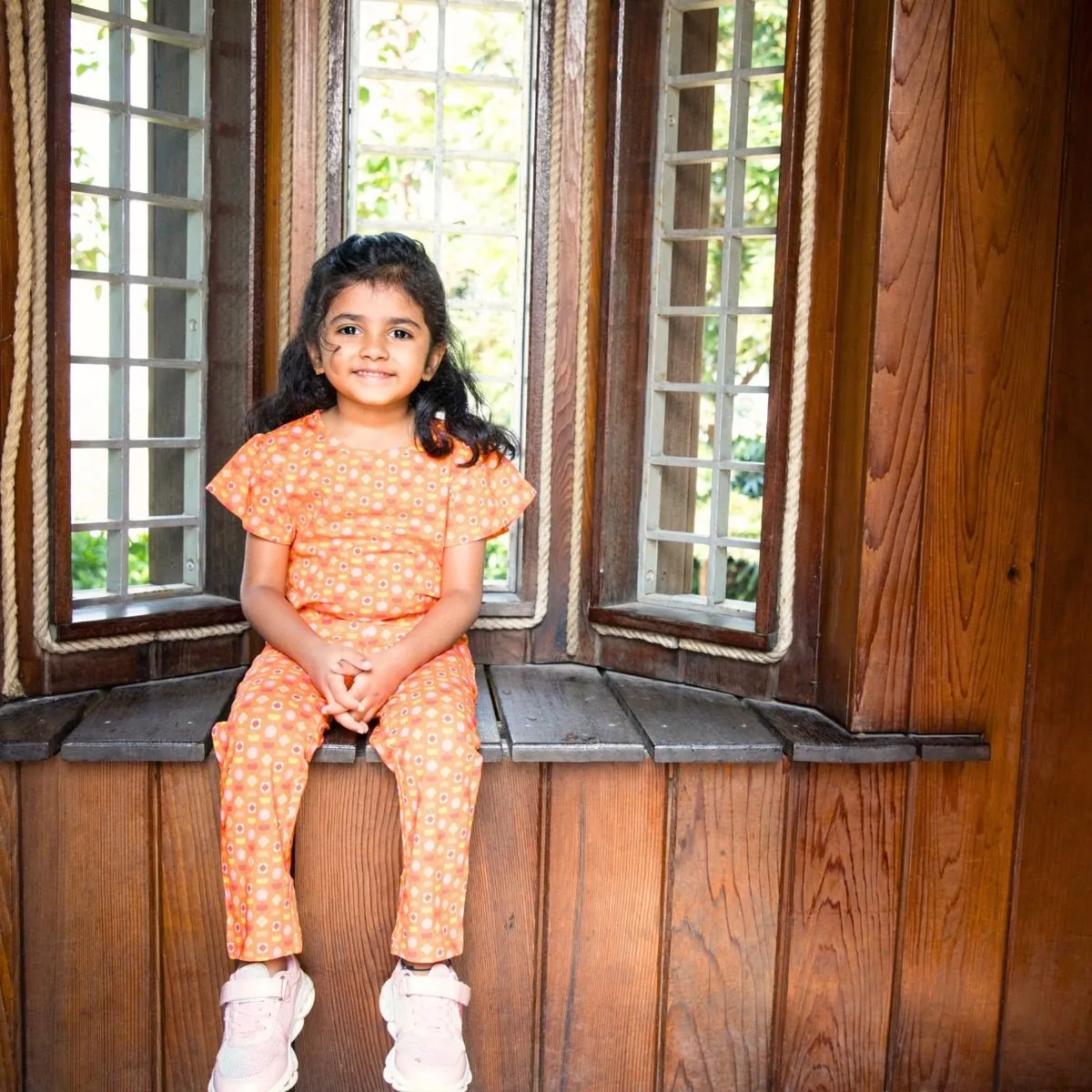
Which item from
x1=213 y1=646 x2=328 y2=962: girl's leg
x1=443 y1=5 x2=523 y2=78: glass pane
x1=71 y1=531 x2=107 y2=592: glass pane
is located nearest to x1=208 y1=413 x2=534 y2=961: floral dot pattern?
x1=213 y1=646 x2=328 y2=962: girl's leg

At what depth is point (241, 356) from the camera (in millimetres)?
2307

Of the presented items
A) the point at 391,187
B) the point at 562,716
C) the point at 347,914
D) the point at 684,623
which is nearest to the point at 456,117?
the point at 391,187

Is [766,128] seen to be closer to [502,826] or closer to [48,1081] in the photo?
[502,826]

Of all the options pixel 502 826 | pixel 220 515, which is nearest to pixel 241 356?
pixel 220 515

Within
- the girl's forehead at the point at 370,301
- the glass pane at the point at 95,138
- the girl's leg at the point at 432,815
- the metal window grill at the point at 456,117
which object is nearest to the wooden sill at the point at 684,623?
the metal window grill at the point at 456,117

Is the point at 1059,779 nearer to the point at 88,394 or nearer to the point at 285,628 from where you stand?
the point at 285,628

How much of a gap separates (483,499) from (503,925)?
2.26ft

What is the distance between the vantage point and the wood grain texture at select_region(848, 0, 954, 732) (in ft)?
6.12

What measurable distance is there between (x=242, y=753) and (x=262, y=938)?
258mm

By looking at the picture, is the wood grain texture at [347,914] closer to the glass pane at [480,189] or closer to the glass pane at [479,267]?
the glass pane at [479,267]

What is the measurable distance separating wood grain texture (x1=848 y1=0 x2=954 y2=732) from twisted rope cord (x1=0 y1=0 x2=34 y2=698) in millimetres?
1353

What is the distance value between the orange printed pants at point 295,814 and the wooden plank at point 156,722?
7 cm

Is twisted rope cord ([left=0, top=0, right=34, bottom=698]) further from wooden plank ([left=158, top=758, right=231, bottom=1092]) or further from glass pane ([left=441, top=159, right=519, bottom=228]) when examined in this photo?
glass pane ([left=441, top=159, right=519, bottom=228])

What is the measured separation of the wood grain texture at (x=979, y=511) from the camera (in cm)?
188
